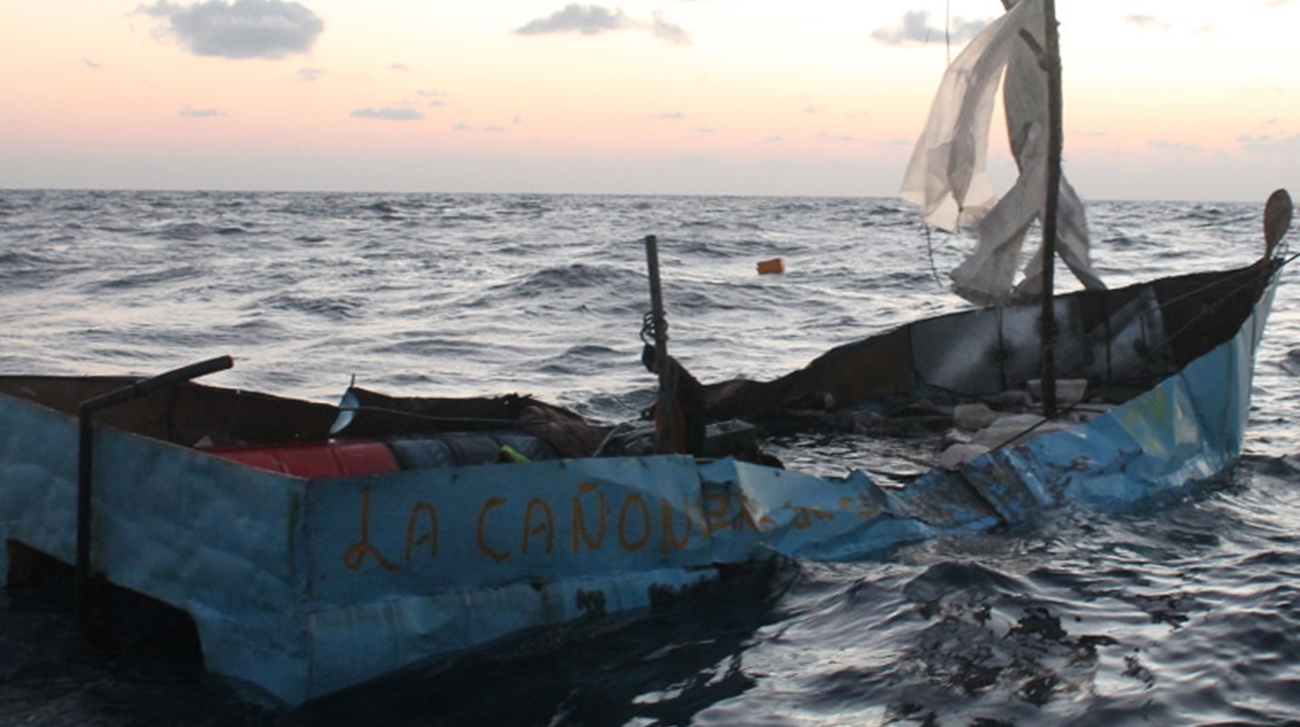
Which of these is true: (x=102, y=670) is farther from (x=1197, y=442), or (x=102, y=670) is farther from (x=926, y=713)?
(x=1197, y=442)

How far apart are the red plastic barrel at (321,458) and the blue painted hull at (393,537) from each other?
1.58 ft

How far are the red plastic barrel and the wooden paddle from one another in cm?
885

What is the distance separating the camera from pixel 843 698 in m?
6.19

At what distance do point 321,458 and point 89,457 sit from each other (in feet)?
4.03

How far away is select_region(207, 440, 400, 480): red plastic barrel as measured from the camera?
667 centimetres

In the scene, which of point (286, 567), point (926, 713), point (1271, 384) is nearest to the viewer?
point (286, 567)

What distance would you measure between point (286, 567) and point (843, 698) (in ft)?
9.13

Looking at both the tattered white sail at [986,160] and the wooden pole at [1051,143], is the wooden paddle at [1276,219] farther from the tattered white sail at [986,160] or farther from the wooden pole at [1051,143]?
the wooden pole at [1051,143]

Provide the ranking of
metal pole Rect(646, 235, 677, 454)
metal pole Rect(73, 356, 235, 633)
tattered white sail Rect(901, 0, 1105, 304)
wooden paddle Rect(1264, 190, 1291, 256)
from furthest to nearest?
wooden paddle Rect(1264, 190, 1291, 256), tattered white sail Rect(901, 0, 1105, 304), metal pole Rect(646, 235, 677, 454), metal pole Rect(73, 356, 235, 633)

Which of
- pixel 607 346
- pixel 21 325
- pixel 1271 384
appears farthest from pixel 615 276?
pixel 1271 384

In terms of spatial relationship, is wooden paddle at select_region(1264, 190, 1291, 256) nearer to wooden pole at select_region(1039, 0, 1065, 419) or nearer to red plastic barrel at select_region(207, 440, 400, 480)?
wooden pole at select_region(1039, 0, 1065, 419)

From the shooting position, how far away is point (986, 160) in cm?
1040

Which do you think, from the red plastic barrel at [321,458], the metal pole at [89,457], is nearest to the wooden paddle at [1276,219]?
the red plastic barrel at [321,458]

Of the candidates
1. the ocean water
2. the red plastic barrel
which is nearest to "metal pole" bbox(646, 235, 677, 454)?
the ocean water
